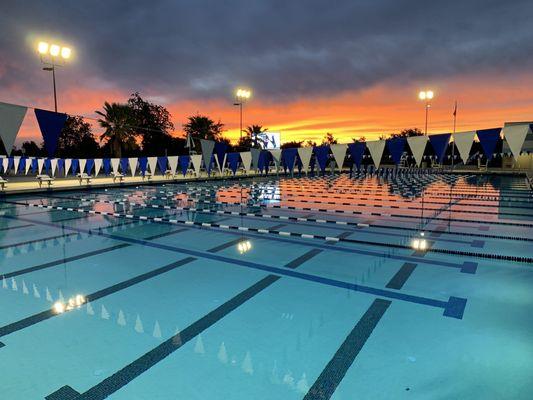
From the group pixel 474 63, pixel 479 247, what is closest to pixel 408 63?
pixel 474 63

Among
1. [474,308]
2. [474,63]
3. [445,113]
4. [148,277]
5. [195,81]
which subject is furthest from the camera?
[445,113]

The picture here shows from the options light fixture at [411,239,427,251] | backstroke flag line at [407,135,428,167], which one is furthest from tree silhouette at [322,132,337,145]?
light fixture at [411,239,427,251]

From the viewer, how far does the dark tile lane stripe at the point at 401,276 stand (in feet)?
12.8

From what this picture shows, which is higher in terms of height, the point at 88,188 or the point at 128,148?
the point at 128,148

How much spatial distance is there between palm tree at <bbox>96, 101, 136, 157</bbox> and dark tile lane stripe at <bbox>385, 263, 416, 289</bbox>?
91.7 feet

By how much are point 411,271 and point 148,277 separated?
11.3ft

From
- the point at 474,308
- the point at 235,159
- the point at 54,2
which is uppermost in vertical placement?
the point at 54,2

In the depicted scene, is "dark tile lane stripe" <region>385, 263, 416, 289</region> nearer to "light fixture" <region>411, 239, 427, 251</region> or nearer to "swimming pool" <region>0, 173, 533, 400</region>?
"swimming pool" <region>0, 173, 533, 400</region>

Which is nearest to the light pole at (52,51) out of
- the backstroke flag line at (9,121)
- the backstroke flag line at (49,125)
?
the backstroke flag line at (49,125)

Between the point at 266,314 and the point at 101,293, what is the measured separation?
6.26ft

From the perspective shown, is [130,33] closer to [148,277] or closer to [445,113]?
[148,277]

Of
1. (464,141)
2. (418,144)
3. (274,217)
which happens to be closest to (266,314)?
(274,217)

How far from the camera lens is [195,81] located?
24.4m

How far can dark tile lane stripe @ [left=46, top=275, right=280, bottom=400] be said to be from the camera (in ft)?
6.61
